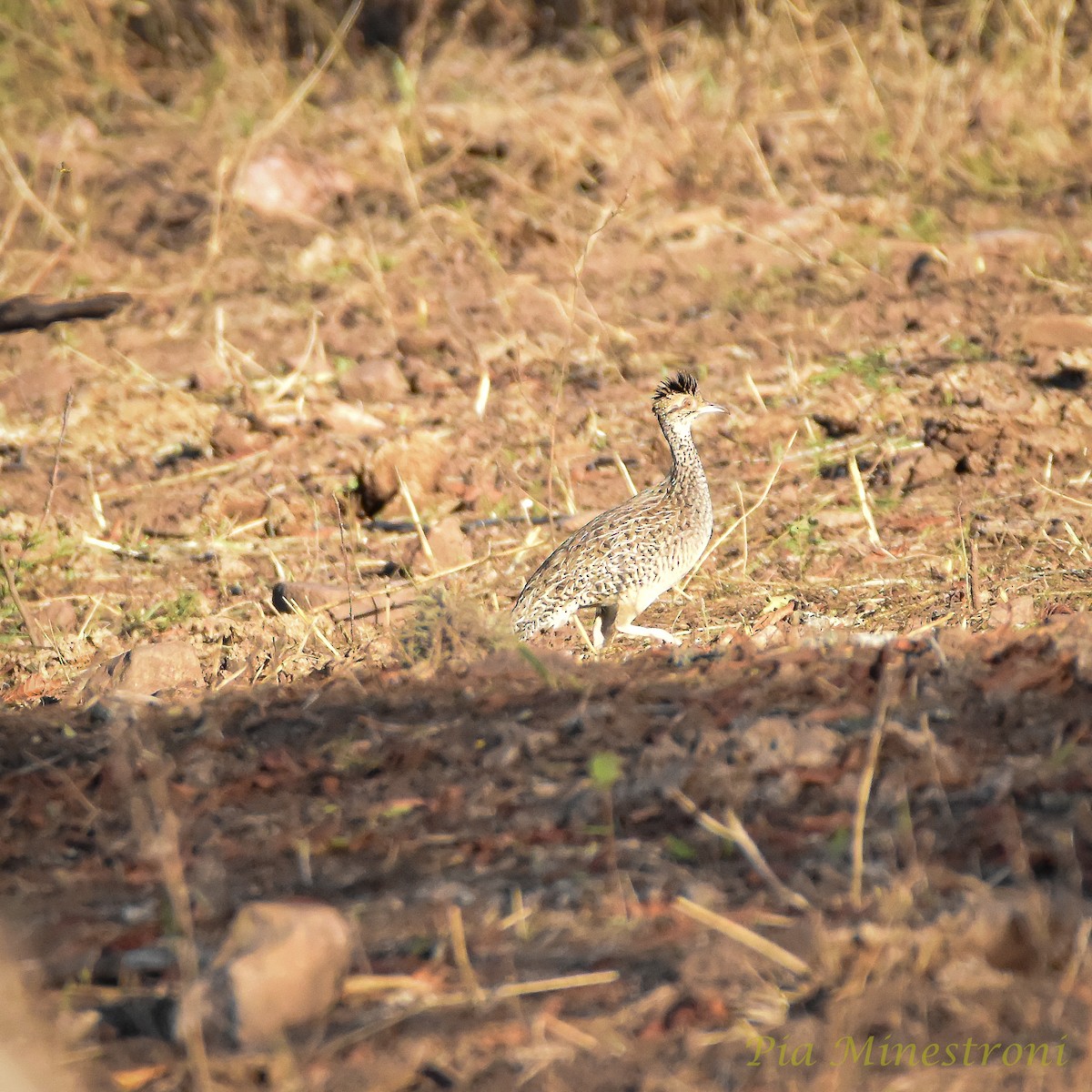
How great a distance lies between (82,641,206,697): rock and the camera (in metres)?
5.61

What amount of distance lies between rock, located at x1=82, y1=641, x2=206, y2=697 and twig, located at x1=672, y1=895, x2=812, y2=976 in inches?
106

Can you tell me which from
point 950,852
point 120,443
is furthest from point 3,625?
point 950,852

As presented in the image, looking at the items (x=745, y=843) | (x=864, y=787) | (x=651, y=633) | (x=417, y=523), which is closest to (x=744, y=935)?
(x=745, y=843)

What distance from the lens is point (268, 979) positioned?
120 inches

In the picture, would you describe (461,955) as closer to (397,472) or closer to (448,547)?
(448,547)

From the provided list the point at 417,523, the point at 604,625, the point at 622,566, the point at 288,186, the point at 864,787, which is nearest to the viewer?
the point at 864,787

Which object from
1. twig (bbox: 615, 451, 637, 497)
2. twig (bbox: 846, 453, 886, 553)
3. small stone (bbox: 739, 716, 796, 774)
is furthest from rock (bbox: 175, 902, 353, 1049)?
twig (bbox: 615, 451, 637, 497)

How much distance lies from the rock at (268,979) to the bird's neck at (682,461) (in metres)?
3.84

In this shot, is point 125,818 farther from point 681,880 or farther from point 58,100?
point 58,100

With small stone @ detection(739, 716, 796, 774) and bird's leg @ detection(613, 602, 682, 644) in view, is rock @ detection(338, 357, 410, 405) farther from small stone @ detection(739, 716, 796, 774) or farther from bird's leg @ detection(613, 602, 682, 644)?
small stone @ detection(739, 716, 796, 774)

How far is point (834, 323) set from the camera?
31.6 feet

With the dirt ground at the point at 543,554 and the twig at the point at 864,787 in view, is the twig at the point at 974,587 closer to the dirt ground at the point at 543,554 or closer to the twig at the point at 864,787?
the dirt ground at the point at 543,554

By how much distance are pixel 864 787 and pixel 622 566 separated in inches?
105

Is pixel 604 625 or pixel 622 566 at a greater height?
pixel 622 566
